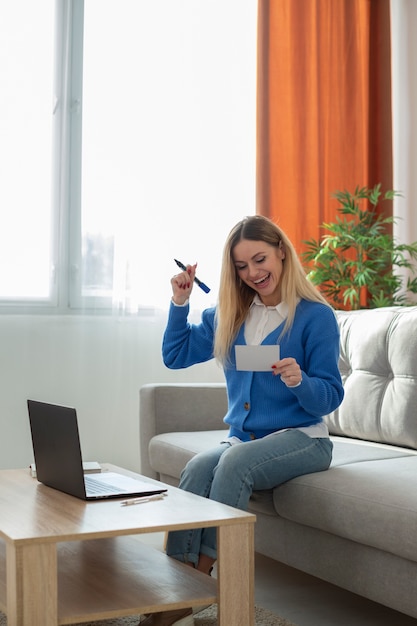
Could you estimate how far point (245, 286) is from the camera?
8.63ft

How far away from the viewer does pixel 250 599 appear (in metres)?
1.82

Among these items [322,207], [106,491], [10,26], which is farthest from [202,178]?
[106,491]

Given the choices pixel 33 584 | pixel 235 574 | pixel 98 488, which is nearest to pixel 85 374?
pixel 98 488

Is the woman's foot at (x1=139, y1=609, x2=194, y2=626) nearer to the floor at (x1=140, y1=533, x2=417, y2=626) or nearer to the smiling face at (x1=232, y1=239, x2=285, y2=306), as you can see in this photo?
the floor at (x1=140, y1=533, x2=417, y2=626)

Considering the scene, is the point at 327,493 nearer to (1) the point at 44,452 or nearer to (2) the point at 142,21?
(1) the point at 44,452

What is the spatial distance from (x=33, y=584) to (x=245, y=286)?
1.26 metres

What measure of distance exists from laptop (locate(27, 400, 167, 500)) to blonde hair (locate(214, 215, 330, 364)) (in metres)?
0.58

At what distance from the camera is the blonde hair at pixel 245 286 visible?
2492 millimetres

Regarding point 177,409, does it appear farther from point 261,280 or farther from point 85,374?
point 85,374

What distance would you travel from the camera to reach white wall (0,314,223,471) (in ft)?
12.7

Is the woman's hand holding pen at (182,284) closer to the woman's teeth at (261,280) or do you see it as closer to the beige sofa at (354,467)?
the woman's teeth at (261,280)

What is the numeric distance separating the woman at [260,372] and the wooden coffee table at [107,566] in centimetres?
20

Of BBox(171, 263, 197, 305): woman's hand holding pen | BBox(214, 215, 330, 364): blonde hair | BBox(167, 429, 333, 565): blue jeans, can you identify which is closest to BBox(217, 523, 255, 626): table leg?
BBox(167, 429, 333, 565): blue jeans

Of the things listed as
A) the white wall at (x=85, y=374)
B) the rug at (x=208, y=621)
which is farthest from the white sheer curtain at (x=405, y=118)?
the rug at (x=208, y=621)
